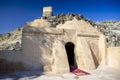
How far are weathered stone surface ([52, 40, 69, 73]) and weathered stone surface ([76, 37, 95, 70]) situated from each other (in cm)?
187

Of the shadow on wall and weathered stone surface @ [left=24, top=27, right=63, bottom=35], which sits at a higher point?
weathered stone surface @ [left=24, top=27, right=63, bottom=35]

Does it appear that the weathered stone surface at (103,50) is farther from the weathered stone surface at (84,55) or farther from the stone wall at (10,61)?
the stone wall at (10,61)

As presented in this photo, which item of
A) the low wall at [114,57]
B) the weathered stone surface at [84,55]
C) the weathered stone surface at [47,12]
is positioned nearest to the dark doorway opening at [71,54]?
the weathered stone surface at [84,55]

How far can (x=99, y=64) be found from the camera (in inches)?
566

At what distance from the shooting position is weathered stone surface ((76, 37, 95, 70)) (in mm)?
12953

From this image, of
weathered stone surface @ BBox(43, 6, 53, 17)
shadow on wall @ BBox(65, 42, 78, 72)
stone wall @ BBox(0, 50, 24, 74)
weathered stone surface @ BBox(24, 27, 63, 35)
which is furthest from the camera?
weathered stone surface @ BBox(43, 6, 53, 17)

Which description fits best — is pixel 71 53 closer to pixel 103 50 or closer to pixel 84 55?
pixel 84 55

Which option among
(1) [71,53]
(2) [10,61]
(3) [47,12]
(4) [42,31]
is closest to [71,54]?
(1) [71,53]

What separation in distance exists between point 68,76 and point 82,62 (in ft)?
10.6

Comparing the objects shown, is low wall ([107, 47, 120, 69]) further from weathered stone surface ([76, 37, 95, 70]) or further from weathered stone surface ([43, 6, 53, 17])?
weathered stone surface ([43, 6, 53, 17])

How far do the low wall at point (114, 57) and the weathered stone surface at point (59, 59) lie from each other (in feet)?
14.6

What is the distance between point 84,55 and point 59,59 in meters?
2.56

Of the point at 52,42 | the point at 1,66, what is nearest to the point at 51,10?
the point at 52,42

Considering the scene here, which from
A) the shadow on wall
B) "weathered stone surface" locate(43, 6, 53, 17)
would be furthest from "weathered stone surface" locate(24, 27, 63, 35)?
"weathered stone surface" locate(43, 6, 53, 17)
